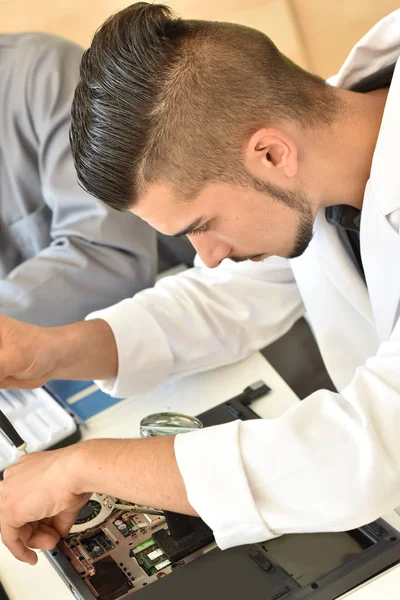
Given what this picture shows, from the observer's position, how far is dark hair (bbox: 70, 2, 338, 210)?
863 millimetres

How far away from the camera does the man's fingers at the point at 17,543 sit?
0.83 meters

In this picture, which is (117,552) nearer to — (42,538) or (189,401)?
(42,538)

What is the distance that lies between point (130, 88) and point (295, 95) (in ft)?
0.70

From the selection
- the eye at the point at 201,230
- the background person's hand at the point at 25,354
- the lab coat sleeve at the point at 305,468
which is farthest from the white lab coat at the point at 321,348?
the eye at the point at 201,230

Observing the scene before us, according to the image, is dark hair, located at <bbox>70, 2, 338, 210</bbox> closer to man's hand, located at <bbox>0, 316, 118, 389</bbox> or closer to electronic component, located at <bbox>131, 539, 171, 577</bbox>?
man's hand, located at <bbox>0, 316, 118, 389</bbox>

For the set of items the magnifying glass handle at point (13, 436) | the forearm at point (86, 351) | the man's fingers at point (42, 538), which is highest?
the forearm at point (86, 351)

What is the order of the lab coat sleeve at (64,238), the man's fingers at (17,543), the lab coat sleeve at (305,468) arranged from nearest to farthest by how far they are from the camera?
the lab coat sleeve at (305,468)
the man's fingers at (17,543)
the lab coat sleeve at (64,238)

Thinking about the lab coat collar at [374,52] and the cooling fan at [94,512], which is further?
the lab coat collar at [374,52]

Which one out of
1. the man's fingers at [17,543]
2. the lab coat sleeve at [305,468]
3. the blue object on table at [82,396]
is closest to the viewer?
the lab coat sleeve at [305,468]

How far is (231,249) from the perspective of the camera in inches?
38.5

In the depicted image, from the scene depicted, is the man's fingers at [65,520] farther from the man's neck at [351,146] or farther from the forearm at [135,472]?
the man's neck at [351,146]

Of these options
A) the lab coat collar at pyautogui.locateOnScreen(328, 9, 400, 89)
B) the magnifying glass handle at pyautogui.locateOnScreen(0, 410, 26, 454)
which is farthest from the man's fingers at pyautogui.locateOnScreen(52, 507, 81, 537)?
the lab coat collar at pyautogui.locateOnScreen(328, 9, 400, 89)

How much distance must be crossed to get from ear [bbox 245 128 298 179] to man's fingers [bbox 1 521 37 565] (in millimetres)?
499

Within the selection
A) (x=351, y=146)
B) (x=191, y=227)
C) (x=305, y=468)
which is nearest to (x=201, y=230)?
(x=191, y=227)
